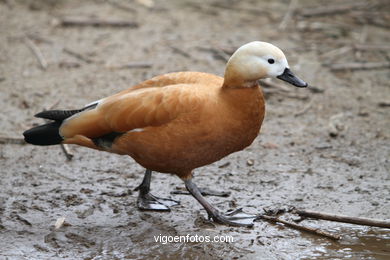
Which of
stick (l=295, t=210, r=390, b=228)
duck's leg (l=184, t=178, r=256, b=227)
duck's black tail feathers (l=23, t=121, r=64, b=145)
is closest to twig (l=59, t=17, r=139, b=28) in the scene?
duck's black tail feathers (l=23, t=121, r=64, b=145)

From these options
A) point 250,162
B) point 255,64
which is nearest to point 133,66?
point 250,162

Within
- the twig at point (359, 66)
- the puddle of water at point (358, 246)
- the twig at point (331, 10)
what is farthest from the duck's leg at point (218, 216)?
the twig at point (331, 10)

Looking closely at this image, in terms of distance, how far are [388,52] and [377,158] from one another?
9.59 feet

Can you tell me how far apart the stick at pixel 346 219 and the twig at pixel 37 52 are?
4.49 meters

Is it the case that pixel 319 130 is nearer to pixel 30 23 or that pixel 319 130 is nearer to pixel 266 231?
pixel 266 231

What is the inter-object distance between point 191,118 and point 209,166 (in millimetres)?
1523

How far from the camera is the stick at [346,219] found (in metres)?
4.42

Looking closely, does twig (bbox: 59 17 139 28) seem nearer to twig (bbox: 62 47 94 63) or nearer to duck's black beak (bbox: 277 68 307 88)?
twig (bbox: 62 47 94 63)

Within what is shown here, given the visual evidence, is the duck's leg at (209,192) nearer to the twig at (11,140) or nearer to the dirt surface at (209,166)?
Result: the dirt surface at (209,166)

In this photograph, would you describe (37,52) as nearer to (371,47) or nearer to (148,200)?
(148,200)

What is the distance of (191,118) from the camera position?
4367 mm

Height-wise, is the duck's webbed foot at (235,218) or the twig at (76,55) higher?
the twig at (76,55)

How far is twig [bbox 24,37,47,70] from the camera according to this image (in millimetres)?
7945

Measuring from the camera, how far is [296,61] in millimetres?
8180
